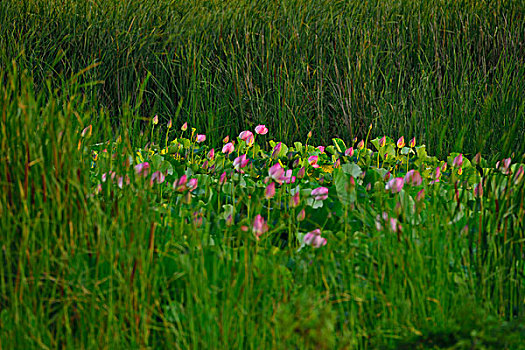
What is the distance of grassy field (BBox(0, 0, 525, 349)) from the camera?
184 centimetres

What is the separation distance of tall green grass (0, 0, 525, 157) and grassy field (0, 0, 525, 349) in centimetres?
2

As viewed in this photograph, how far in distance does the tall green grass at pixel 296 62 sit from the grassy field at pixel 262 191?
24 millimetres

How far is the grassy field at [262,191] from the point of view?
1.84m

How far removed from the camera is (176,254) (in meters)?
2.06

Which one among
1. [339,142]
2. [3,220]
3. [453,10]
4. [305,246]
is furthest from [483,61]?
[3,220]

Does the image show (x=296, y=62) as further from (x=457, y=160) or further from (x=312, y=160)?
(x=457, y=160)

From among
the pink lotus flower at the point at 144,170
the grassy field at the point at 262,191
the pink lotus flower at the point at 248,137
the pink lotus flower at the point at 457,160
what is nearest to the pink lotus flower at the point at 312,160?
the grassy field at the point at 262,191

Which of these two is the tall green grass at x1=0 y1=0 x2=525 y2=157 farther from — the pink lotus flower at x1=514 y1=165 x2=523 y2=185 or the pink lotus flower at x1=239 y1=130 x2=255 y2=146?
the pink lotus flower at x1=514 y1=165 x2=523 y2=185

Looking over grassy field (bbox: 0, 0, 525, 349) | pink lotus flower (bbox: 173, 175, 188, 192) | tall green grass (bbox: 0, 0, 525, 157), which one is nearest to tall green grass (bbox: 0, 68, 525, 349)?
grassy field (bbox: 0, 0, 525, 349)

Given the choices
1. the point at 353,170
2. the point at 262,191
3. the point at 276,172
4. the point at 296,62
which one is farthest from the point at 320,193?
the point at 296,62

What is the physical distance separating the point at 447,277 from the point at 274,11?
3640mm

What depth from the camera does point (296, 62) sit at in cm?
462

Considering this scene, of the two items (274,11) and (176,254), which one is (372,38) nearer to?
(274,11)

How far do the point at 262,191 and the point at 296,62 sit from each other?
1940mm
